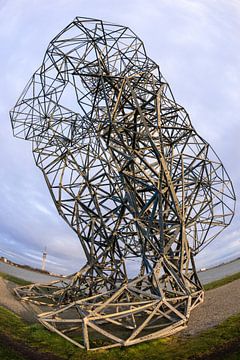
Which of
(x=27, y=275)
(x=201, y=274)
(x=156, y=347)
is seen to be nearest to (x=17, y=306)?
(x=156, y=347)

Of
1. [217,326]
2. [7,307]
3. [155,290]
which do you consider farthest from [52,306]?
[217,326]

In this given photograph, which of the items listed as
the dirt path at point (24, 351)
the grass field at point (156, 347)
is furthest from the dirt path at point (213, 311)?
the dirt path at point (24, 351)

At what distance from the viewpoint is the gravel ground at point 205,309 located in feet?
48.9

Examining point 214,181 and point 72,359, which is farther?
point 214,181

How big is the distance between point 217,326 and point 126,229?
10.8 metres

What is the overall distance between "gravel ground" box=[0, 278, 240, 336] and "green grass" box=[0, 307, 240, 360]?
3.03 feet

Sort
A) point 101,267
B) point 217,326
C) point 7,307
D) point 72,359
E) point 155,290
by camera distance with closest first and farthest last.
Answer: point 72,359
point 217,326
point 155,290
point 7,307
point 101,267

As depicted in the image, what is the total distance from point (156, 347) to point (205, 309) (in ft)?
17.8

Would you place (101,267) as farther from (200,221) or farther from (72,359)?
(72,359)

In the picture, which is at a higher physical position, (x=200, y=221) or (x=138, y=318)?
(x=200, y=221)

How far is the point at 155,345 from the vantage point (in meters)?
Result: 13.5

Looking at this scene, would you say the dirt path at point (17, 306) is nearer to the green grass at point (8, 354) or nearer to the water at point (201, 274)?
the green grass at point (8, 354)

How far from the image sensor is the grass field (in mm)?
11330

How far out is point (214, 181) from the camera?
68.6 feet
